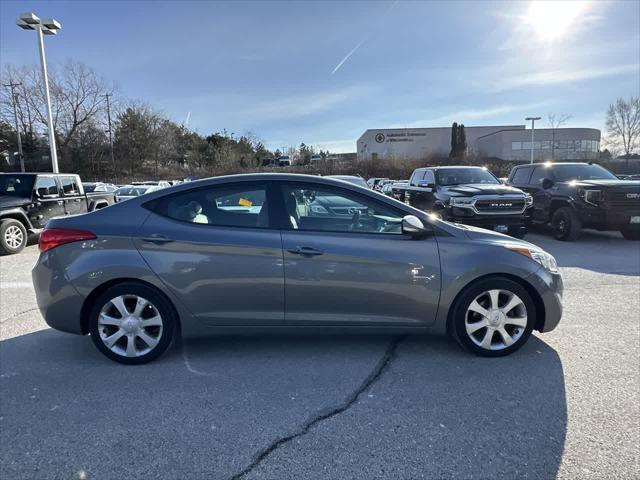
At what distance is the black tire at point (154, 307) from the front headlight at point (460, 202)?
7.28m

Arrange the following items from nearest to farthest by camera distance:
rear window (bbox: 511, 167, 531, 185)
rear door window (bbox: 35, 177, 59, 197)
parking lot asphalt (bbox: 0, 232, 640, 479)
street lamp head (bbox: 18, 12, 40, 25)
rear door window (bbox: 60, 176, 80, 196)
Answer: parking lot asphalt (bbox: 0, 232, 640, 479) < rear door window (bbox: 35, 177, 59, 197) < rear door window (bbox: 60, 176, 80, 196) < rear window (bbox: 511, 167, 531, 185) < street lamp head (bbox: 18, 12, 40, 25)

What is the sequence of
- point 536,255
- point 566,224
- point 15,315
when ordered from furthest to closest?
point 566,224 → point 15,315 → point 536,255

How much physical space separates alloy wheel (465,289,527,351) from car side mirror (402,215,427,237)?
2.54ft

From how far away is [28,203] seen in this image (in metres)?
9.52

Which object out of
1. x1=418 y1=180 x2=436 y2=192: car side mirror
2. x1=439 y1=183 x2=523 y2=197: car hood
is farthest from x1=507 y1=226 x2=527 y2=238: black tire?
x1=418 y1=180 x2=436 y2=192: car side mirror

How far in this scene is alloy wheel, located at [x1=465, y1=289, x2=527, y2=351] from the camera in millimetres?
3562

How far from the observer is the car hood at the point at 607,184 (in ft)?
29.1

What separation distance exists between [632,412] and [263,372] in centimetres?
265

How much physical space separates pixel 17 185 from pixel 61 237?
7.83m

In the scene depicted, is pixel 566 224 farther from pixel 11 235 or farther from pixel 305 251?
pixel 11 235

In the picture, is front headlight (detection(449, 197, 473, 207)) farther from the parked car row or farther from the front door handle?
the front door handle

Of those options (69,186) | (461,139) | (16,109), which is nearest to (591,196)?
(69,186)

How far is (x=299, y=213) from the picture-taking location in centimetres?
358

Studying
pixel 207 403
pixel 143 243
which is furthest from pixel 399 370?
pixel 143 243
